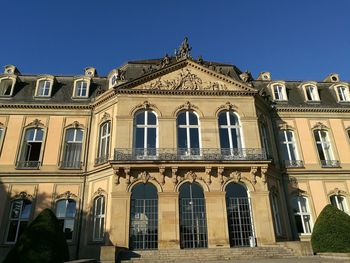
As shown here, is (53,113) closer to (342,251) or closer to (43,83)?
(43,83)

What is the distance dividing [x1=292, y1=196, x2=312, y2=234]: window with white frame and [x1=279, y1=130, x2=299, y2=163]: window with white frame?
9.69 feet

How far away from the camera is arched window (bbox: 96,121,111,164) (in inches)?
802

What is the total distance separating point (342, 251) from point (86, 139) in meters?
17.3

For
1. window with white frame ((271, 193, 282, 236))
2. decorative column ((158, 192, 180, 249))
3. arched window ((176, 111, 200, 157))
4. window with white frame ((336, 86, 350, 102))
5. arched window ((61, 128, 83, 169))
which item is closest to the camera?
decorative column ((158, 192, 180, 249))

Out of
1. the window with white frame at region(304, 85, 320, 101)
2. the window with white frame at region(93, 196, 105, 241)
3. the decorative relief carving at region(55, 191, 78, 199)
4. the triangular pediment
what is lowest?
the window with white frame at region(93, 196, 105, 241)

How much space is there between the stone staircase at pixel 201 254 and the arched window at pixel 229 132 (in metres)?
6.09

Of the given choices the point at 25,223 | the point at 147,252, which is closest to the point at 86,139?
the point at 25,223

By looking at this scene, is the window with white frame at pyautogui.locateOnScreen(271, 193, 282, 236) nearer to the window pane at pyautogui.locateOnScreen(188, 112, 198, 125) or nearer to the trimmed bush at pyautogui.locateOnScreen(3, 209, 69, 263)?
the window pane at pyautogui.locateOnScreen(188, 112, 198, 125)

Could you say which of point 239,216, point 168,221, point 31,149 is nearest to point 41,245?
point 168,221

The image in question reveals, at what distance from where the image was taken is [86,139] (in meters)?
22.2

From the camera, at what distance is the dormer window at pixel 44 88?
24320 millimetres

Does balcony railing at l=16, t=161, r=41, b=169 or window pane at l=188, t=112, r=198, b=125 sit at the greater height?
window pane at l=188, t=112, r=198, b=125

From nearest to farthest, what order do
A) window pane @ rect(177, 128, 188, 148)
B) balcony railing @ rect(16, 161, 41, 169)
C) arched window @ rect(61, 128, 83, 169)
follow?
window pane @ rect(177, 128, 188, 148), balcony railing @ rect(16, 161, 41, 169), arched window @ rect(61, 128, 83, 169)

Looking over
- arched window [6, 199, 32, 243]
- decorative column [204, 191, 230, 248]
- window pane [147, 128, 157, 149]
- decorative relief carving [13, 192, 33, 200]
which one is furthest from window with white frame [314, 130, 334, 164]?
arched window [6, 199, 32, 243]
